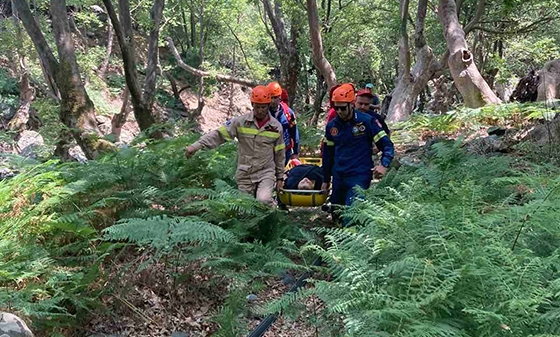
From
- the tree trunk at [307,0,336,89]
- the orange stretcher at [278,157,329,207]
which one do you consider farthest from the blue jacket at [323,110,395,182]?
the tree trunk at [307,0,336,89]

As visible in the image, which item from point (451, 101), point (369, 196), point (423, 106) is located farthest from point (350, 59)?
point (369, 196)

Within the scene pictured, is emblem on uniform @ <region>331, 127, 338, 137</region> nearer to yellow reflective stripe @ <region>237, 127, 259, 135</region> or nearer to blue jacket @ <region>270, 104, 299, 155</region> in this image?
yellow reflective stripe @ <region>237, 127, 259, 135</region>

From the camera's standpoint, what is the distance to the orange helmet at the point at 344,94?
5742mm

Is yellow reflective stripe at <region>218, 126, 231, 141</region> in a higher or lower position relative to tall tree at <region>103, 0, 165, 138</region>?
lower

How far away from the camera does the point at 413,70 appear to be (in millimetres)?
15570

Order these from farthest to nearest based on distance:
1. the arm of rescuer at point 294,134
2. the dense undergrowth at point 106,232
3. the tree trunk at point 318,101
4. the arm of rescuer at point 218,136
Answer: the tree trunk at point 318,101, the arm of rescuer at point 294,134, the arm of rescuer at point 218,136, the dense undergrowth at point 106,232

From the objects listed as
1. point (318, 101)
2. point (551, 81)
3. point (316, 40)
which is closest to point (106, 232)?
point (316, 40)

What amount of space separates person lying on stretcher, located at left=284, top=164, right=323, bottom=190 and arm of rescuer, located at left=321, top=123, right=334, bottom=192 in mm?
70

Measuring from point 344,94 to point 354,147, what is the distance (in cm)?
73

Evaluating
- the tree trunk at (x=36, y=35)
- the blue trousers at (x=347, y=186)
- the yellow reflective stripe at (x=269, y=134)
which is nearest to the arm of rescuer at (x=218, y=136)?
the yellow reflective stripe at (x=269, y=134)

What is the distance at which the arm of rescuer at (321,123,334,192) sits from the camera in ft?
20.5

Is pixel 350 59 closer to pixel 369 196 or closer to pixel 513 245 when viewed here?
pixel 369 196

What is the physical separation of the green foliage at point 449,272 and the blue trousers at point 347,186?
1925 millimetres

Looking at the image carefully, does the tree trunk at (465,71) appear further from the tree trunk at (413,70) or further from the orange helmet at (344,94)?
the orange helmet at (344,94)
